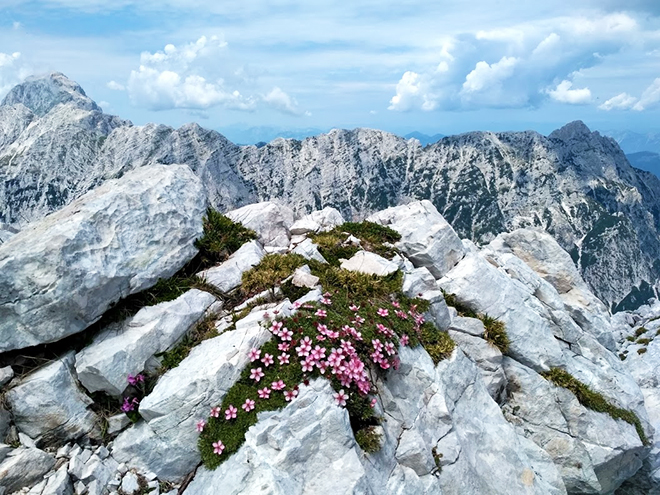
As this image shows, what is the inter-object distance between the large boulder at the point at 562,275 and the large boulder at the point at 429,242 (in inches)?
326

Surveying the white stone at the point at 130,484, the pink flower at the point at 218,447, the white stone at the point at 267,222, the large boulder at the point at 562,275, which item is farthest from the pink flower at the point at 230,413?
the large boulder at the point at 562,275

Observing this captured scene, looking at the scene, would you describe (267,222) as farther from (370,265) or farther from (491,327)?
(491,327)

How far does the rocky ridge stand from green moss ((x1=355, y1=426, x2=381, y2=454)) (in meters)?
0.14

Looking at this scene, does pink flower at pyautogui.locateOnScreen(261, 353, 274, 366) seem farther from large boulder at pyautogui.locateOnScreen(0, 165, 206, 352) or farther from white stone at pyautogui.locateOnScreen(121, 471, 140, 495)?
large boulder at pyautogui.locateOnScreen(0, 165, 206, 352)

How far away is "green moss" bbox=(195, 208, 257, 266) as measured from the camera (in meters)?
15.7

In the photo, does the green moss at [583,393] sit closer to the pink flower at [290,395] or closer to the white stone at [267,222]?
the pink flower at [290,395]

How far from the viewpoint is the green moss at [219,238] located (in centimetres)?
1573

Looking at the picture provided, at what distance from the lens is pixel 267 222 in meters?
19.1

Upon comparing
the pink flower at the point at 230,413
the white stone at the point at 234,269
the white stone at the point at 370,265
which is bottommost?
the pink flower at the point at 230,413

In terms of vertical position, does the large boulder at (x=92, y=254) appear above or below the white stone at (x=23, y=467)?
above

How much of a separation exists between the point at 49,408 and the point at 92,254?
397 cm

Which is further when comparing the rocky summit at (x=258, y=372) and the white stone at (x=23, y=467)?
the rocky summit at (x=258, y=372)

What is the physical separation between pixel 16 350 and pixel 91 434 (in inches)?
118

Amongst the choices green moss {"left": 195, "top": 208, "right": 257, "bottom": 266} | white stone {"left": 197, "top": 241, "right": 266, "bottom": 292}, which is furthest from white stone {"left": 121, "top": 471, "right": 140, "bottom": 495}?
green moss {"left": 195, "top": 208, "right": 257, "bottom": 266}
